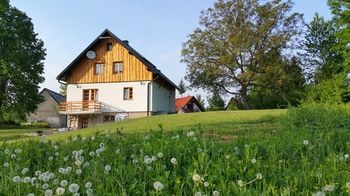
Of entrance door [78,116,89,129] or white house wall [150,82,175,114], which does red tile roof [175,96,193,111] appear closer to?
white house wall [150,82,175,114]

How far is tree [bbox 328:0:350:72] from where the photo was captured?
1308 inches

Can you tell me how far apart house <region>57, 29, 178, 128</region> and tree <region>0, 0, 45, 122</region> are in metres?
6.90

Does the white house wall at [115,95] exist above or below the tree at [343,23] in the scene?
below

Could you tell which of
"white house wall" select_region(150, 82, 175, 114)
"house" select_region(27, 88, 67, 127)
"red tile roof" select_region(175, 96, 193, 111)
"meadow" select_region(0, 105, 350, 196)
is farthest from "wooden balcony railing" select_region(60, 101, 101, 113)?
"meadow" select_region(0, 105, 350, 196)

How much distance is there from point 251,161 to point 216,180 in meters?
0.64

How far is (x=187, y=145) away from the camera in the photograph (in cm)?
462

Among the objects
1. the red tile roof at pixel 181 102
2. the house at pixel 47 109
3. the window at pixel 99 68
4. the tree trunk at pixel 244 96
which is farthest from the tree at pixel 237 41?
the house at pixel 47 109

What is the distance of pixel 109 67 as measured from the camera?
37938 mm

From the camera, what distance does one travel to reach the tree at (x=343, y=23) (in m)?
33.2

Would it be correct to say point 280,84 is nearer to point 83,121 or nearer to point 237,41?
point 237,41

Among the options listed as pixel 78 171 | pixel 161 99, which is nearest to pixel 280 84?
pixel 161 99

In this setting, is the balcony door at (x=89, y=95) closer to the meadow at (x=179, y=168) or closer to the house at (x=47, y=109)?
the house at (x=47, y=109)

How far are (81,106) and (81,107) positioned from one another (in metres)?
0.13

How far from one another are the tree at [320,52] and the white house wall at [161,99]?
17.8m
